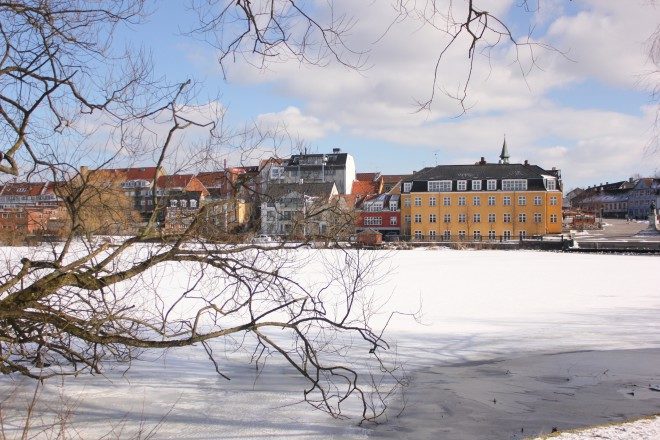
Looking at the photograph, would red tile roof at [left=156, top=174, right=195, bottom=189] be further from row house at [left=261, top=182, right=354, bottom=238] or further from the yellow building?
the yellow building

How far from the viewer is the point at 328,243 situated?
687 centimetres

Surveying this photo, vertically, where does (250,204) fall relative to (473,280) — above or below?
above

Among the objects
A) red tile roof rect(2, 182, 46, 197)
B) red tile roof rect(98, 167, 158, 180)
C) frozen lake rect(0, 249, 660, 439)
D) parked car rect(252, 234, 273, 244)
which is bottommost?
frozen lake rect(0, 249, 660, 439)

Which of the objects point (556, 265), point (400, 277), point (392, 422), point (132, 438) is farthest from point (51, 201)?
point (556, 265)

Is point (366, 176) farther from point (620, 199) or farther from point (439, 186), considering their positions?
point (620, 199)

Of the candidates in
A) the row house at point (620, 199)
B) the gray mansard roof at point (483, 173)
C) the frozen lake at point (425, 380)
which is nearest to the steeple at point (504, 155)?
the gray mansard roof at point (483, 173)

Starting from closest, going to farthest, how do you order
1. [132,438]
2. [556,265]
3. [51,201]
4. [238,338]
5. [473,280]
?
[132,438] < [51,201] < [238,338] < [473,280] < [556,265]

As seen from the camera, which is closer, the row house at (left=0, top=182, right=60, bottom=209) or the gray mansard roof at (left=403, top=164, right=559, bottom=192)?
the row house at (left=0, top=182, right=60, bottom=209)

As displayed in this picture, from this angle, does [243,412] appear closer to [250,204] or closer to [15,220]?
[250,204]

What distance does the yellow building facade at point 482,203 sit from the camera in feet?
174

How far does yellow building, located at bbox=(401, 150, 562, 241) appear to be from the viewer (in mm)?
53000

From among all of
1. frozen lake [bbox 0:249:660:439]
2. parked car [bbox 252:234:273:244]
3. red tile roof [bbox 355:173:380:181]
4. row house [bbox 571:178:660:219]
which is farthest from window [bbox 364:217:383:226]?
row house [bbox 571:178:660:219]

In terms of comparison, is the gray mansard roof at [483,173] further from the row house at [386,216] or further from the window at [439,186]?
the row house at [386,216]

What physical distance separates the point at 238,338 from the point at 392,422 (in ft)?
14.6
